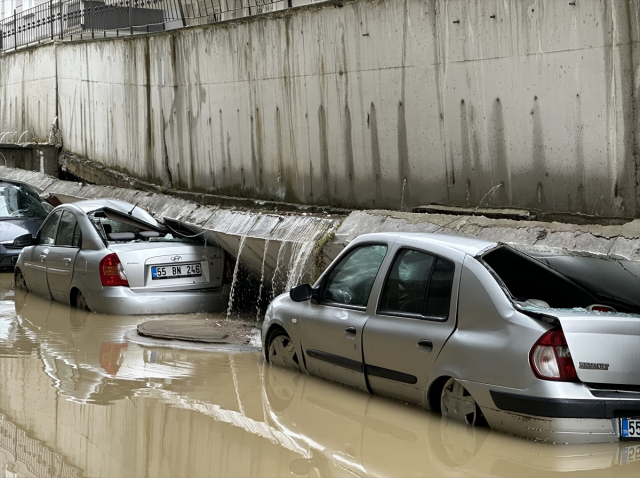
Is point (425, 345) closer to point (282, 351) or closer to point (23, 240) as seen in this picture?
point (282, 351)

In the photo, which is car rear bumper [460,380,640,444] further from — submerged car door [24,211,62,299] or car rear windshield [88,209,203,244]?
submerged car door [24,211,62,299]

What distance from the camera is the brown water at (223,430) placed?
5.09 metres

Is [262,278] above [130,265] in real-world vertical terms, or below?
below

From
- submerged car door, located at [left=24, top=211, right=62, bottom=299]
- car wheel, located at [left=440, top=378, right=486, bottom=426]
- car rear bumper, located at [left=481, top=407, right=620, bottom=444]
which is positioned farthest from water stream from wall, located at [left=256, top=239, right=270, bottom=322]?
car rear bumper, located at [left=481, top=407, right=620, bottom=444]

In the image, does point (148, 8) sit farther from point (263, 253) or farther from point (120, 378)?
point (120, 378)

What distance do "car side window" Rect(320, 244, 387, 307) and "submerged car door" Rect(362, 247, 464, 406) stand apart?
0.25 metres

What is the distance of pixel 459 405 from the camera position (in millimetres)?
5773

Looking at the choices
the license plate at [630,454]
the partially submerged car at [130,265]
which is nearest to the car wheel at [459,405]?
the license plate at [630,454]

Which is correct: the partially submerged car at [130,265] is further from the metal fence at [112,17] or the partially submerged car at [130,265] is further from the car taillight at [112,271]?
the metal fence at [112,17]

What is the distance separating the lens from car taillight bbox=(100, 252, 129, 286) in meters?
10.4

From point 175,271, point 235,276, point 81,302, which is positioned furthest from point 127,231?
point 235,276

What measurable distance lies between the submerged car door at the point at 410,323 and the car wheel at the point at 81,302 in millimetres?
5451

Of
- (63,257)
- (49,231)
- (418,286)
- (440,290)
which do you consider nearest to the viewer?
(440,290)

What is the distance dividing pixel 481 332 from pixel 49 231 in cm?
826
